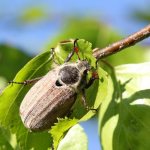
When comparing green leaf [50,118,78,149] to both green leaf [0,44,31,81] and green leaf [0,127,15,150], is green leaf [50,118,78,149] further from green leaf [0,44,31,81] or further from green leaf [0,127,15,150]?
green leaf [0,44,31,81]

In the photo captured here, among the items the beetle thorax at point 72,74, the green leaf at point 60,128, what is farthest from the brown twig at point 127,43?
the green leaf at point 60,128

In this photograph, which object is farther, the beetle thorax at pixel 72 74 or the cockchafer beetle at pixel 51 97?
the beetle thorax at pixel 72 74

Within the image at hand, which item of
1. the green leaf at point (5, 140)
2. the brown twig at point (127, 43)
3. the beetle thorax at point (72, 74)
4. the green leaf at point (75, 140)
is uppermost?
the beetle thorax at point (72, 74)

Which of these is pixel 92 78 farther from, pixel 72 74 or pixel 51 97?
pixel 72 74

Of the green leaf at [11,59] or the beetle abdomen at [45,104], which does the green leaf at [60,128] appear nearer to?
the beetle abdomen at [45,104]

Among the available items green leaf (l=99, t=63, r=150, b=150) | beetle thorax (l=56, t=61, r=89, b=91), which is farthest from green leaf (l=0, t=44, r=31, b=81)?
green leaf (l=99, t=63, r=150, b=150)

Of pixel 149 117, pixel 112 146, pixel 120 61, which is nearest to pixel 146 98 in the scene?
pixel 149 117

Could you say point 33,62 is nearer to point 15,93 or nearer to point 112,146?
point 15,93
